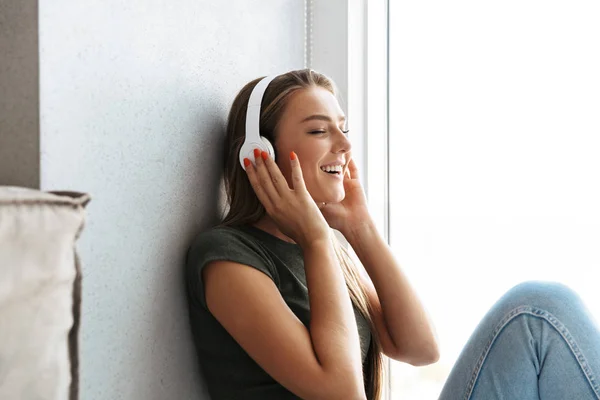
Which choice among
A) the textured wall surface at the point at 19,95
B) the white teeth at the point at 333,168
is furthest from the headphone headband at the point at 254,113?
the textured wall surface at the point at 19,95

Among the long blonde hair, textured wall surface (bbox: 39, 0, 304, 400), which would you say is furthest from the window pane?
textured wall surface (bbox: 39, 0, 304, 400)

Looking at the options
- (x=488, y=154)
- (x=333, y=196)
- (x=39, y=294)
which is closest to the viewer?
(x=39, y=294)

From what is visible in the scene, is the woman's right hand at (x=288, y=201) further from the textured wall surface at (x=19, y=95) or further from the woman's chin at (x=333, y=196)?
the textured wall surface at (x=19, y=95)

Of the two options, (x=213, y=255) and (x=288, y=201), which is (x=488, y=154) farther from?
(x=213, y=255)

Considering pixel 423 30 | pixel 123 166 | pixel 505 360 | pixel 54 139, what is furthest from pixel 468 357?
pixel 423 30

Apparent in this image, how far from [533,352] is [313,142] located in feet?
1.88

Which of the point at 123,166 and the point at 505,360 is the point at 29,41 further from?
the point at 505,360

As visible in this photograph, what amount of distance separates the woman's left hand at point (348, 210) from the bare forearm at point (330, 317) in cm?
33

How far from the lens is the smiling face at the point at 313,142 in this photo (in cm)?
131

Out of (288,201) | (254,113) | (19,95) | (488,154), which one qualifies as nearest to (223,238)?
(288,201)

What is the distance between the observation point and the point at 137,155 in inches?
40.0

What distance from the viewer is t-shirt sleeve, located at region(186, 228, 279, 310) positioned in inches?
43.9

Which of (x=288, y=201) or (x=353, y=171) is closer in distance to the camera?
(x=288, y=201)

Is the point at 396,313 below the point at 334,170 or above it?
below
